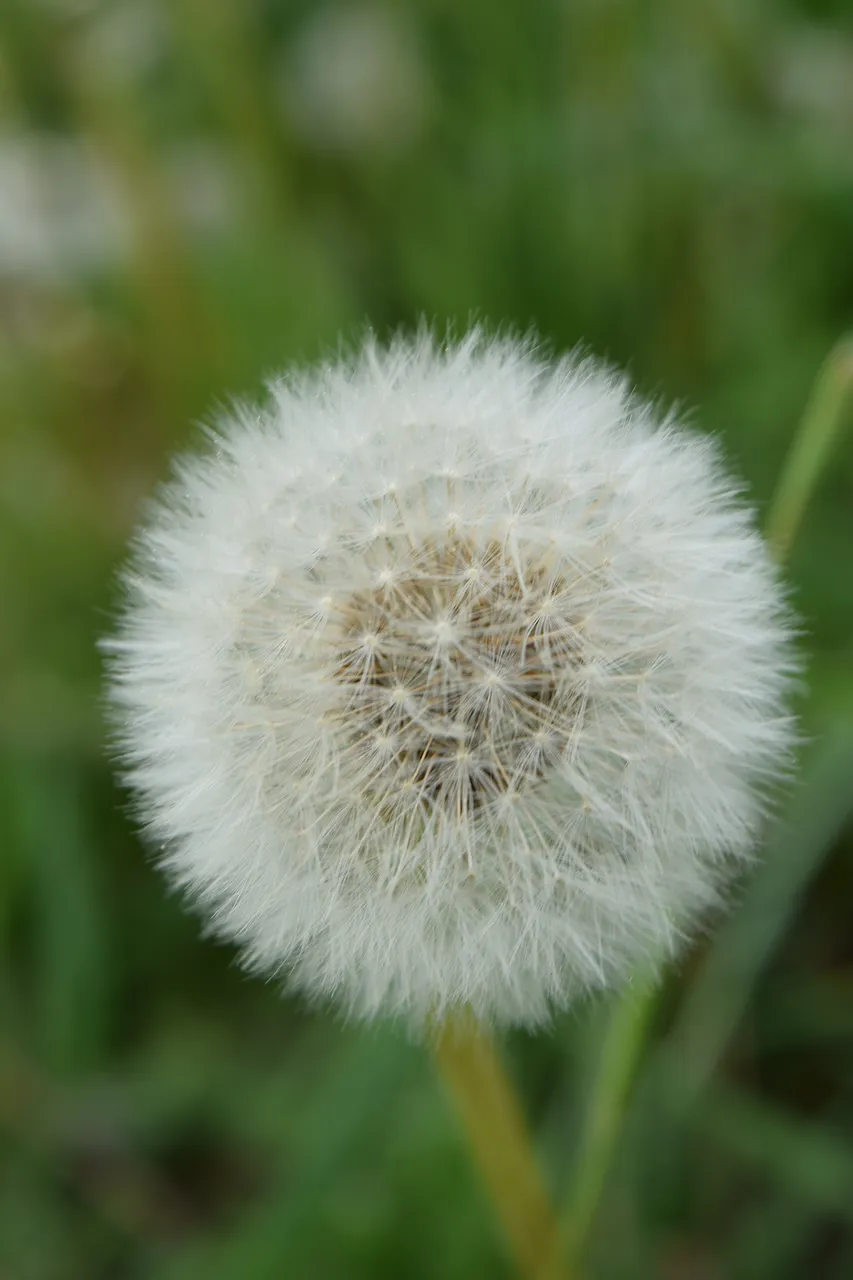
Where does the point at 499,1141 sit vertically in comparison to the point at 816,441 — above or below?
below

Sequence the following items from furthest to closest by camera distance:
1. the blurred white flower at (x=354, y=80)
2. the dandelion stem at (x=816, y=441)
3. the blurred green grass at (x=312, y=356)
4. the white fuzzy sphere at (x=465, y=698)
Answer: the blurred white flower at (x=354, y=80) → the blurred green grass at (x=312, y=356) → the dandelion stem at (x=816, y=441) → the white fuzzy sphere at (x=465, y=698)

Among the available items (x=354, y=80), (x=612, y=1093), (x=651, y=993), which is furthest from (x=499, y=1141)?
(x=354, y=80)

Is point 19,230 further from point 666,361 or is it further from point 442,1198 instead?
point 442,1198

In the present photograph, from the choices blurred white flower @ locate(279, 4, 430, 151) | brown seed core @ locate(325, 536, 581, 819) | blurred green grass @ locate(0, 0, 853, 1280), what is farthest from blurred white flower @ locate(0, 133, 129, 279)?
brown seed core @ locate(325, 536, 581, 819)

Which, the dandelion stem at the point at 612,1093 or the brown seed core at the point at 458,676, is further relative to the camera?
the dandelion stem at the point at 612,1093

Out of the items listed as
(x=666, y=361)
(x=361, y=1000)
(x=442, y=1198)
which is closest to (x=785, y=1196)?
(x=442, y=1198)

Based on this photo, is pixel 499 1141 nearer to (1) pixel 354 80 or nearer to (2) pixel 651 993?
(2) pixel 651 993

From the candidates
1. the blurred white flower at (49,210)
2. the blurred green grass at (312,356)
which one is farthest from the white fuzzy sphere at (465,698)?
the blurred white flower at (49,210)

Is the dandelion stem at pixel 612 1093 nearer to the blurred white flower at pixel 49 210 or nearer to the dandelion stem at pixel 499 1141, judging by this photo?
the dandelion stem at pixel 499 1141
